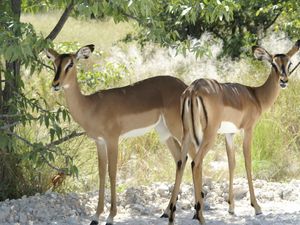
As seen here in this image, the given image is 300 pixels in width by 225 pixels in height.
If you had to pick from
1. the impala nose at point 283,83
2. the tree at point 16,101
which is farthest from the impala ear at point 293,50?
the tree at point 16,101

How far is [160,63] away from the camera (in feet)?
46.8

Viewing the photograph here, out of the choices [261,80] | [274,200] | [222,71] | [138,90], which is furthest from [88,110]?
[222,71]

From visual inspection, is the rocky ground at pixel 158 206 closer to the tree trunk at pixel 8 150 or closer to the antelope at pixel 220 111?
the antelope at pixel 220 111

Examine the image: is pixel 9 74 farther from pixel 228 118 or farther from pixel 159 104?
pixel 228 118

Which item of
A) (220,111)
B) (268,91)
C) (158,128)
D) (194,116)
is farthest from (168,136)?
(268,91)

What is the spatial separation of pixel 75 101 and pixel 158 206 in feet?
5.08

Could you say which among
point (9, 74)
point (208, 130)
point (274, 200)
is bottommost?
point (274, 200)

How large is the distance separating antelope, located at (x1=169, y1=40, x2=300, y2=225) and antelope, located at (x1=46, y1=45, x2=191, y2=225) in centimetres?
31

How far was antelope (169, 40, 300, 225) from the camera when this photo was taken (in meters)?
6.85

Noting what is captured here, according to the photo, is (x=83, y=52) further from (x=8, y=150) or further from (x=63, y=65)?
(x=8, y=150)

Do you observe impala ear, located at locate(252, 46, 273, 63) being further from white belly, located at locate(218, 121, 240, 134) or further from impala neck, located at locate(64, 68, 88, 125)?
impala neck, located at locate(64, 68, 88, 125)

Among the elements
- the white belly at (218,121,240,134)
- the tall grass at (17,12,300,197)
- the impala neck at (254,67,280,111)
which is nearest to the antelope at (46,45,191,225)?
the white belly at (218,121,240,134)

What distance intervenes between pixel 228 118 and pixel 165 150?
2.71 meters

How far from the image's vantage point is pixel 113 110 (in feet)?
24.0
